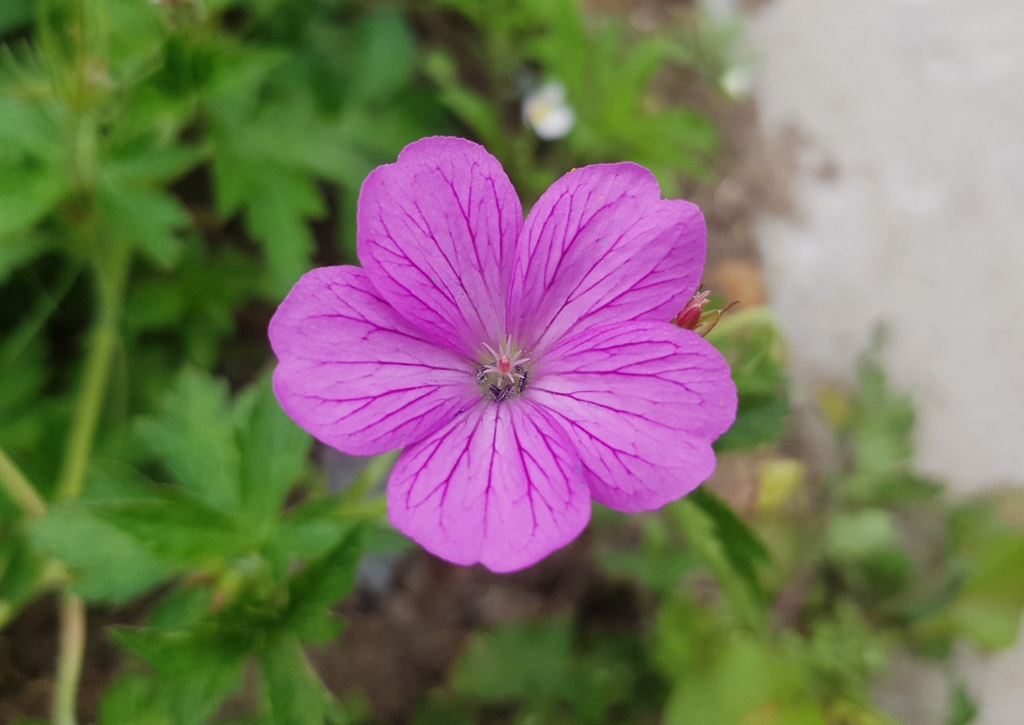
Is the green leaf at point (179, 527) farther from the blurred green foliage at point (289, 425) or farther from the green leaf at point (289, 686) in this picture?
the green leaf at point (289, 686)

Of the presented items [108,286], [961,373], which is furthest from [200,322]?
[961,373]

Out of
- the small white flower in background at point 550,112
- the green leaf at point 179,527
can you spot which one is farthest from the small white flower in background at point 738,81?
the green leaf at point 179,527

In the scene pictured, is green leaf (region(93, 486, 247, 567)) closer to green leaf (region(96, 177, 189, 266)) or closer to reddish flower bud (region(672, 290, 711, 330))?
green leaf (region(96, 177, 189, 266))

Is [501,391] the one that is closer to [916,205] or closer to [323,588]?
[323,588]

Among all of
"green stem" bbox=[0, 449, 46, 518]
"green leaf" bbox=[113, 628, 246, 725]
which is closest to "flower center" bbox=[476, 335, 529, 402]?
"green leaf" bbox=[113, 628, 246, 725]

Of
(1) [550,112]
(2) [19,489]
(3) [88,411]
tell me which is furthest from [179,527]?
(1) [550,112]
